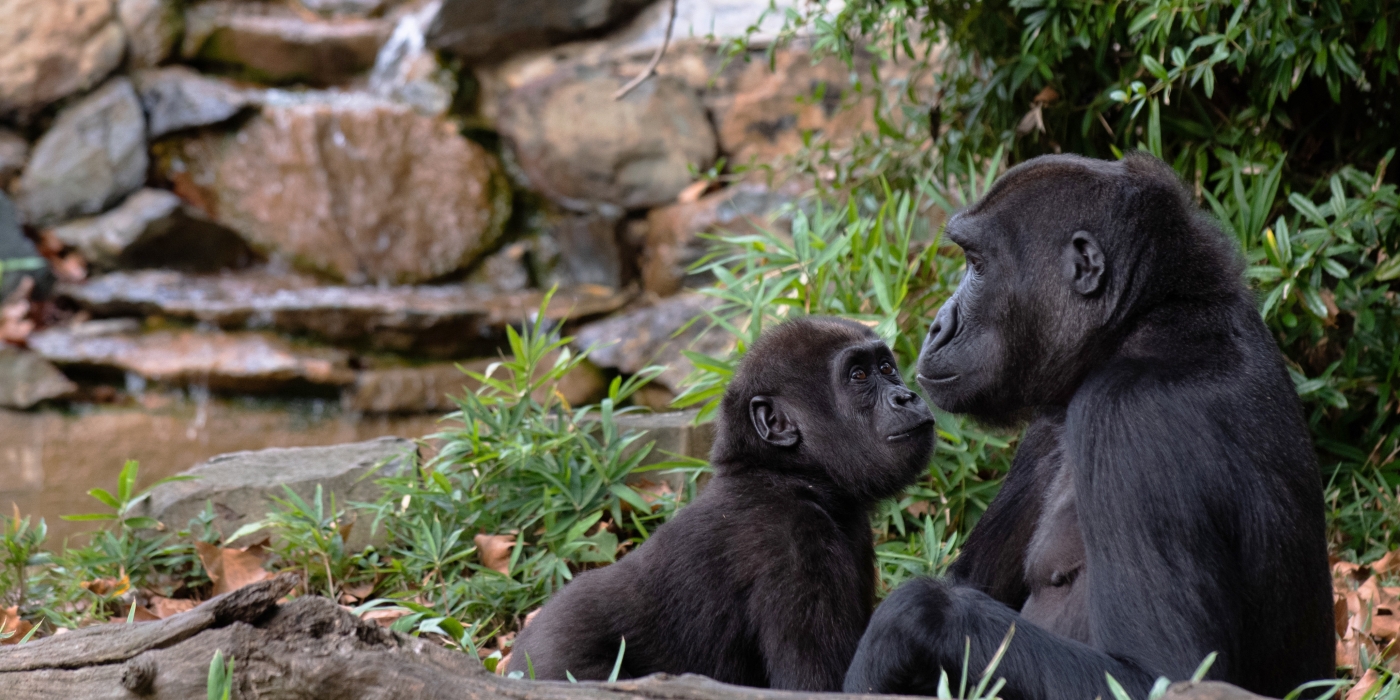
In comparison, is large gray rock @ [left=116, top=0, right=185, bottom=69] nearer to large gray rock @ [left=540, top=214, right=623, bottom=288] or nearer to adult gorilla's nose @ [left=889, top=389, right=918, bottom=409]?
large gray rock @ [left=540, top=214, right=623, bottom=288]

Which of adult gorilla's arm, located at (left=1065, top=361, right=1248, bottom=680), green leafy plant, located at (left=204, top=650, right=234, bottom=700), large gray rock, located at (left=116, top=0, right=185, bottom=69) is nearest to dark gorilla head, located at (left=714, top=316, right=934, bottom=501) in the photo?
adult gorilla's arm, located at (left=1065, top=361, right=1248, bottom=680)

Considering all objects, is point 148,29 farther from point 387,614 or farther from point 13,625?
point 387,614

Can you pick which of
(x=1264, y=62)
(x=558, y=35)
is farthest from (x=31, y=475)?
(x=1264, y=62)

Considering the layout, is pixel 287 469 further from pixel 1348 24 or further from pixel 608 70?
pixel 608 70

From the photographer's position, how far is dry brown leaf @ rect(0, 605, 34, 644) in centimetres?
370

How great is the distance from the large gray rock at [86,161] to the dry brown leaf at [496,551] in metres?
8.51

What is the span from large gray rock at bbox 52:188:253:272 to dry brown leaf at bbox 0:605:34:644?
7566 millimetres

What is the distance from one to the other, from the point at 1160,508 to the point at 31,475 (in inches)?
365

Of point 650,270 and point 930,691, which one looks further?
point 650,270

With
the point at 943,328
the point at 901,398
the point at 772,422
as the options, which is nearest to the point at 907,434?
the point at 901,398

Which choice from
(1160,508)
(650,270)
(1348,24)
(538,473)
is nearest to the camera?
(1160,508)

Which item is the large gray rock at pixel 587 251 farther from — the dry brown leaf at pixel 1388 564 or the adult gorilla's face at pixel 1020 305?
the adult gorilla's face at pixel 1020 305

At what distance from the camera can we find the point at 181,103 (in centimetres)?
1134

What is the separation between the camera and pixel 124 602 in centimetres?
419
